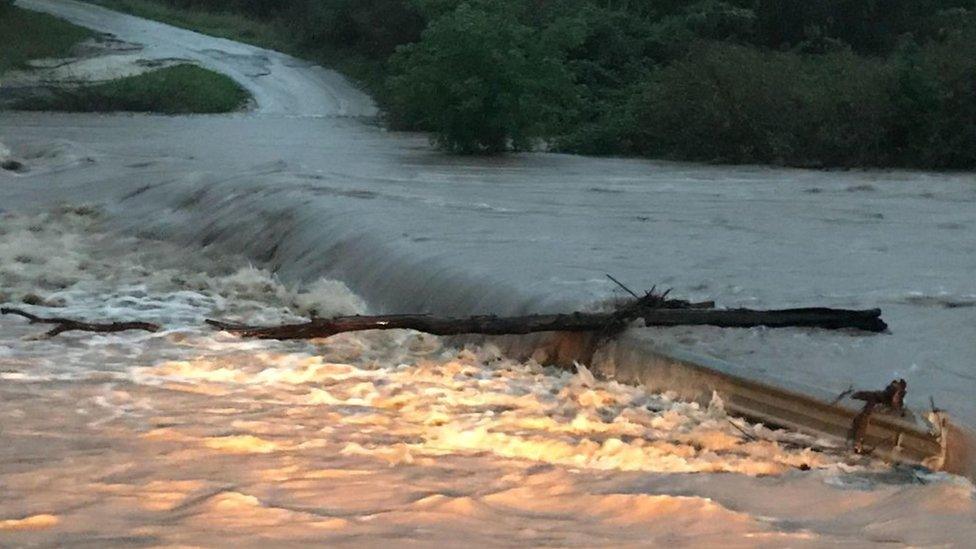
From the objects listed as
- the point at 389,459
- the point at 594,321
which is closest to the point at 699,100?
the point at 594,321

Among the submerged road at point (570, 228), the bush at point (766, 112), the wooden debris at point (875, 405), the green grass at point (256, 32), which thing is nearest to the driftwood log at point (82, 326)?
the submerged road at point (570, 228)

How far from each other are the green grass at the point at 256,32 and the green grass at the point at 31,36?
23.7 feet

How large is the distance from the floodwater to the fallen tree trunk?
11cm

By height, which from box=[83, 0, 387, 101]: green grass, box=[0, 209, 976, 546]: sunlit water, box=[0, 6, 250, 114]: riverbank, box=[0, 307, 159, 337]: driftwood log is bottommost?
box=[0, 307, 159, 337]: driftwood log

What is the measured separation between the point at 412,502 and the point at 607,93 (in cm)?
2553

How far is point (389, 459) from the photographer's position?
707cm

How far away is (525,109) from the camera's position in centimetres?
2333

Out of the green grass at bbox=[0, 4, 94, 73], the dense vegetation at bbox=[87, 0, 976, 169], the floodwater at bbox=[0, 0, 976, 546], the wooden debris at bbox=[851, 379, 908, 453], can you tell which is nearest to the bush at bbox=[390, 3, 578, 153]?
the dense vegetation at bbox=[87, 0, 976, 169]

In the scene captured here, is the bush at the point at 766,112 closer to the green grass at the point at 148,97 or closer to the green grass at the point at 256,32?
the green grass at the point at 148,97

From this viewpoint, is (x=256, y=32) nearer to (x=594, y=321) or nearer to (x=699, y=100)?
(x=699, y=100)

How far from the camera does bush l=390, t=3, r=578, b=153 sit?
74.8 ft

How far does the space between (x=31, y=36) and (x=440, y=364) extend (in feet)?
120

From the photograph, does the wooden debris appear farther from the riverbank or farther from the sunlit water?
the riverbank

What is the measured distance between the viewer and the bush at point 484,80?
22812 millimetres
